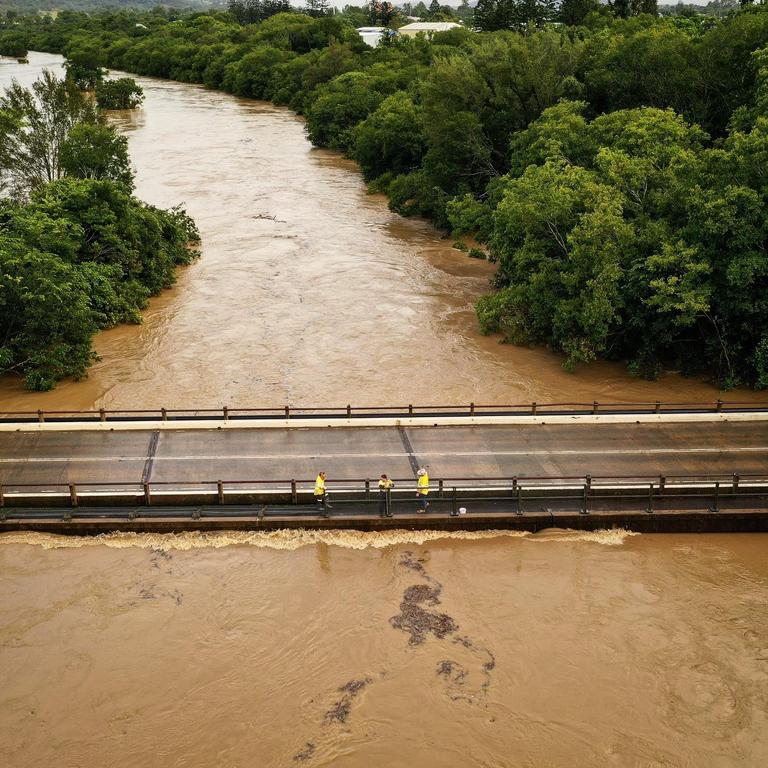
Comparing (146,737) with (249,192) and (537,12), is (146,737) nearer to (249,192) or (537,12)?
(249,192)

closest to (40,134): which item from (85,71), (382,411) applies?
(382,411)

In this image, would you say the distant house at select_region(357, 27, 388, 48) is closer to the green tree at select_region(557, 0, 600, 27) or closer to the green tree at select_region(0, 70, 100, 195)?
the green tree at select_region(557, 0, 600, 27)

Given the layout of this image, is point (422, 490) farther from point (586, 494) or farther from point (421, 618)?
point (586, 494)

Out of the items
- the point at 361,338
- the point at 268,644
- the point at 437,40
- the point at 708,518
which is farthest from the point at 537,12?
the point at 268,644

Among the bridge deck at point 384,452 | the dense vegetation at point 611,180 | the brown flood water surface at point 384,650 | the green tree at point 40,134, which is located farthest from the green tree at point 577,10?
the brown flood water surface at point 384,650

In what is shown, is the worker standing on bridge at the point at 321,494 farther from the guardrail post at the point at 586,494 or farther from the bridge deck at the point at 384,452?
the guardrail post at the point at 586,494

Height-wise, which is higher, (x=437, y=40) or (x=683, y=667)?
(x=437, y=40)
